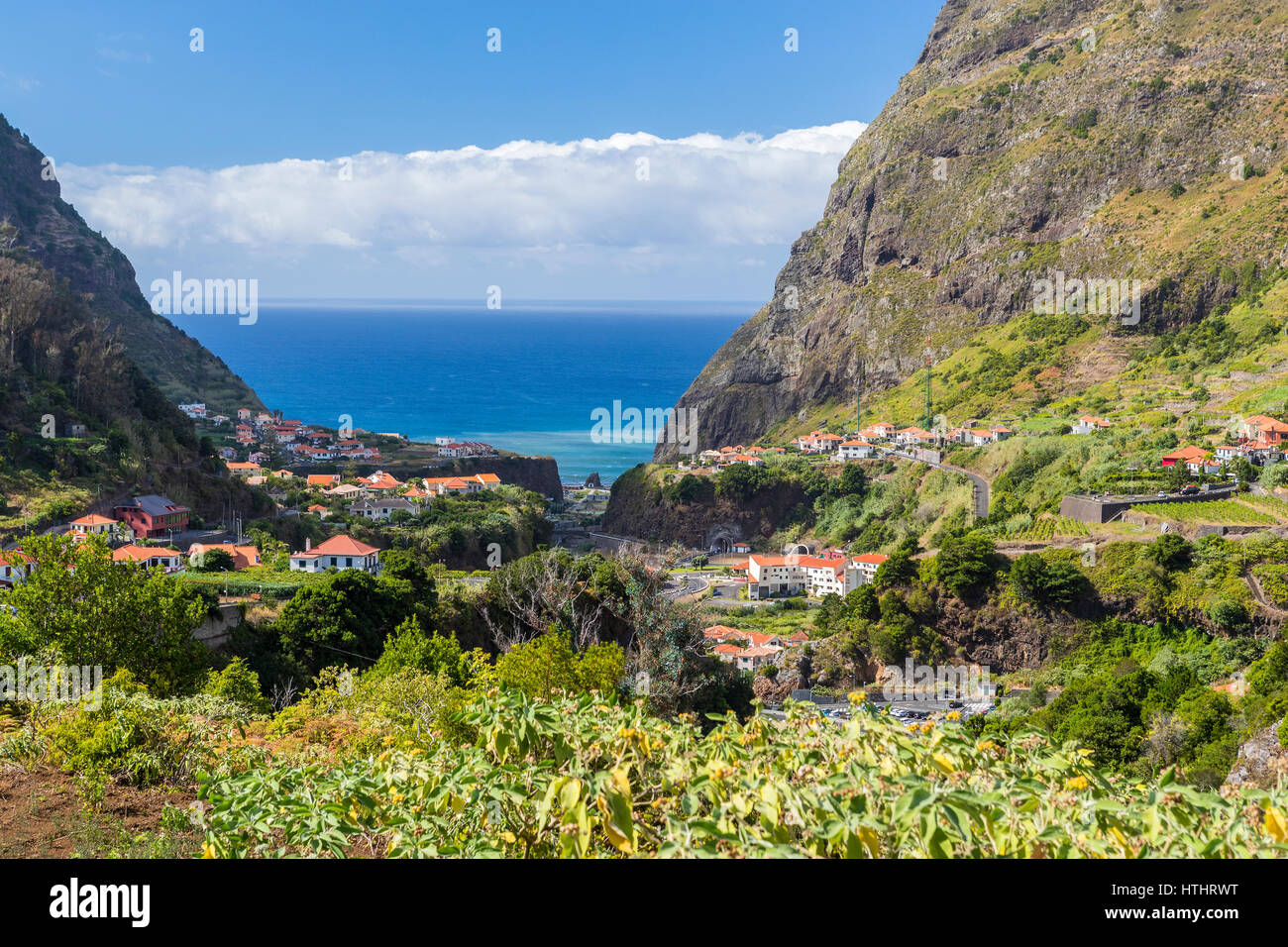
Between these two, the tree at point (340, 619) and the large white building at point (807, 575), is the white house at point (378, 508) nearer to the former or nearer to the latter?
the large white building at point (807, 575)

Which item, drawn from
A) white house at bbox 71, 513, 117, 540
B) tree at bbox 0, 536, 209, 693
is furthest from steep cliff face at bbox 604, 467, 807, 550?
tree at bbox 0, 536, 209, 693

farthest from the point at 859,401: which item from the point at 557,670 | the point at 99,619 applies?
the point at 99,619

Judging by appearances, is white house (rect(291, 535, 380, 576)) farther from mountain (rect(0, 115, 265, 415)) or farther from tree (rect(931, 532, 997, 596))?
mountain (rect(0, 115, 265, 415))
